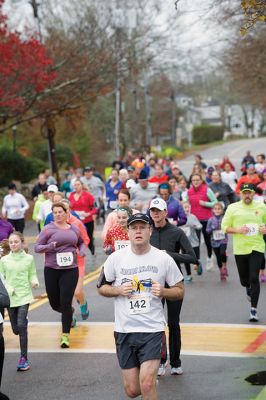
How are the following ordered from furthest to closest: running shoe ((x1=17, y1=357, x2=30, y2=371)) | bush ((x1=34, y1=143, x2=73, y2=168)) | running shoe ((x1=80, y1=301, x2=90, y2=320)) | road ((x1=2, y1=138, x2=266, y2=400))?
1. bush ((x1=34, y1=143, x2=73, y2=168))
2. running shoe ((x1=80, y1=301, x2=90, y2=320))
3. running shoe ((x1=17, y1=357, x2=30, y2=371))
4. road ((x1=2, y1=138, x2=266, y2=400))

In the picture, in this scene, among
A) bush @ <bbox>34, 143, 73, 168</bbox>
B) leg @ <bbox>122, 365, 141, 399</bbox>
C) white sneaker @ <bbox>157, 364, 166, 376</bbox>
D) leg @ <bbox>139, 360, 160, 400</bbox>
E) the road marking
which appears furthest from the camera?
bush @ <bbox>34, 143, 73, 168</bbox>

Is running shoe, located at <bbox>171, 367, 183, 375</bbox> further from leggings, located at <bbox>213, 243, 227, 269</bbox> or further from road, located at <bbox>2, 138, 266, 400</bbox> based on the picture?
leggings, located at <bbox>213, 243, 227, 269</bbox>

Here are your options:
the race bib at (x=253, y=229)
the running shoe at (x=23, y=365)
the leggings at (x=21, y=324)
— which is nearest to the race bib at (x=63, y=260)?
the leggings at (x=21, y=324)

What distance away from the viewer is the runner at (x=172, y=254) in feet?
30.6

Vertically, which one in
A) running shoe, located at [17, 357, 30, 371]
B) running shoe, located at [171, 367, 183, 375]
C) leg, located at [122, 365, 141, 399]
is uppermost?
leg, located at [122, 365, 141, 399]

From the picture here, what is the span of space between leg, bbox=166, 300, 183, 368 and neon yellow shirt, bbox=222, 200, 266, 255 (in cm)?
307

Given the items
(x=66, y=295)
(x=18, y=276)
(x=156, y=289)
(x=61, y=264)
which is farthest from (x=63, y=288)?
(x=156, y=289)

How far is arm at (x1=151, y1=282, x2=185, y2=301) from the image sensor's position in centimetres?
718

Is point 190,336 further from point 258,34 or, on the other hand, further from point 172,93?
point 172,93

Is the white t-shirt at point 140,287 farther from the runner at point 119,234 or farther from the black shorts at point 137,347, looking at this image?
the runner at point 119,234

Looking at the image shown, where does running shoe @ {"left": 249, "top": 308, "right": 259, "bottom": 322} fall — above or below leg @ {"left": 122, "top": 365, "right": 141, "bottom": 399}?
below

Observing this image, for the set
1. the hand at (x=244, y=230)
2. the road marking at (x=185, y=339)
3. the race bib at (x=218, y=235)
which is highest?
the hand at (x=244, y=230)

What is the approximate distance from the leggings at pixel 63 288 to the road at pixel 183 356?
0.40 meters

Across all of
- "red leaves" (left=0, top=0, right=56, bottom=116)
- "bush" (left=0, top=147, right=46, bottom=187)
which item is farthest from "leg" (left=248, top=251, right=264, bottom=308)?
"bush" (left=0, top=147, right=46, bottom=187)
